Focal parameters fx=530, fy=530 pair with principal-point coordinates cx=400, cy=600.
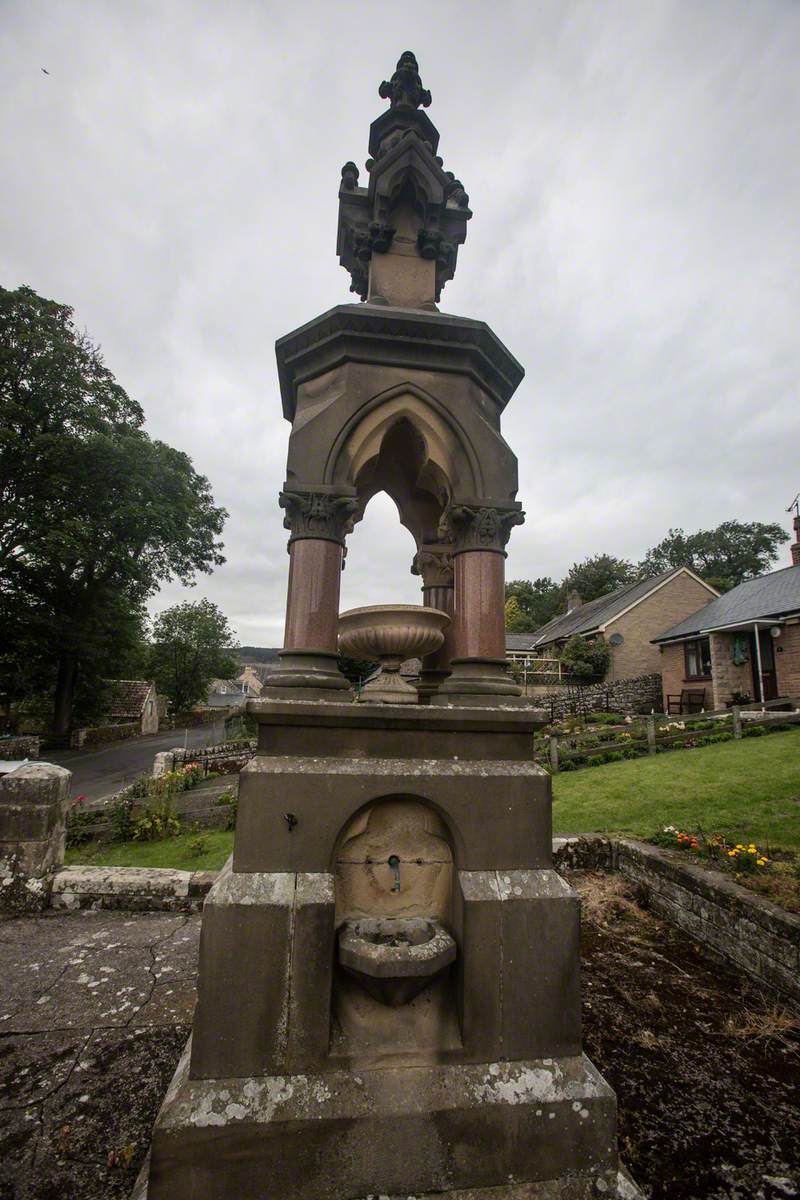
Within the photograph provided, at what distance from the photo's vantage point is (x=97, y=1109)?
2.35 meters

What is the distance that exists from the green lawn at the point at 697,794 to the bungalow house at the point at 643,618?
13890 mm

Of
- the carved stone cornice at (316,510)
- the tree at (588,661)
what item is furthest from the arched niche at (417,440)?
the tree at (588,661)

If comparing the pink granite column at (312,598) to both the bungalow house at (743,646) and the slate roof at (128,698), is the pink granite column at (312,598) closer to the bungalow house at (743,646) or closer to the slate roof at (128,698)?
the bungalow house at (743,646)

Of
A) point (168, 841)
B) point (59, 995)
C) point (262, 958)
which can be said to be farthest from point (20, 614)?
point (262, 958)

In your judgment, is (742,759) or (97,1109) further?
(742,759)

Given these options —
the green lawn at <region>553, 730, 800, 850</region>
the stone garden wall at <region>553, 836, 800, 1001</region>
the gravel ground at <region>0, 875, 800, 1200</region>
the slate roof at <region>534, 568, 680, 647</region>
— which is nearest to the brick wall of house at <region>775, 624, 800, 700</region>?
the green lawn at <region>553, 730, 800, 850</region>

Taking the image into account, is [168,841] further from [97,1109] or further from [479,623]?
[479,623]

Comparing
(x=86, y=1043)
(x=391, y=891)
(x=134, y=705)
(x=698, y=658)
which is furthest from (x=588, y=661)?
(x=134, y=705)

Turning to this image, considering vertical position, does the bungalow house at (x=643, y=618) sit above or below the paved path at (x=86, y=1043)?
above

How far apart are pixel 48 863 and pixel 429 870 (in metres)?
4.03

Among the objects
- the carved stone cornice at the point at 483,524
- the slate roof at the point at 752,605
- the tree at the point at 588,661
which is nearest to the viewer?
the carved stone cornice at the point at 483,524

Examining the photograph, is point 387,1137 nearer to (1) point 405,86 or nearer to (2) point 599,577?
(1) point 405,86

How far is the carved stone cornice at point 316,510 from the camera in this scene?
9.39ft

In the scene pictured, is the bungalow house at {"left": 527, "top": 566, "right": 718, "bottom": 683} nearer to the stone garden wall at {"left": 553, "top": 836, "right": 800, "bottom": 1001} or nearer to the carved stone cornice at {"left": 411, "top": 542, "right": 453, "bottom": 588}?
the stone garden wall at {"left": 553, "top": 836, "right": 800, "bottom": 1001}
